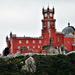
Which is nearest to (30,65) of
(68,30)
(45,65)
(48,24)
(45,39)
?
(45,65)

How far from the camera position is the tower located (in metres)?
86.5

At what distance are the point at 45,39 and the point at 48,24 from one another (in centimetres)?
432

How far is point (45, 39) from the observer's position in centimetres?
8644

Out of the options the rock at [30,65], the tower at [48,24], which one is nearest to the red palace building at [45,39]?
the tower at [48,24]

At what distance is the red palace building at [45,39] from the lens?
85125 millimetres

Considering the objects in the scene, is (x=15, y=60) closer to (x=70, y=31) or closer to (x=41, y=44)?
(x=41, y=44)

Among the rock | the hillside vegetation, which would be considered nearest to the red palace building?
the hillside vegetation

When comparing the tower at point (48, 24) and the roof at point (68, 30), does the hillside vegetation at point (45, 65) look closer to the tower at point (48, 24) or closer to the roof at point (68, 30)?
the tower at point (48, 24)

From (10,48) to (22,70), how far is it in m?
11.1

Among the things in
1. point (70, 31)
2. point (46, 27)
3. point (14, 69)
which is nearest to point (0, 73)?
point (14, 69)

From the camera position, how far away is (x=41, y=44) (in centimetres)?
8625

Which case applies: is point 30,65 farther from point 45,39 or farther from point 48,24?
point 48,24

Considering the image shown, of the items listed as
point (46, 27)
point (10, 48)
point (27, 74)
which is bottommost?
point (27, 74)

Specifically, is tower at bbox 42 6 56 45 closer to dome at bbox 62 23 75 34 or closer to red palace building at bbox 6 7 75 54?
red palace building at bbox 6 7 75 54
